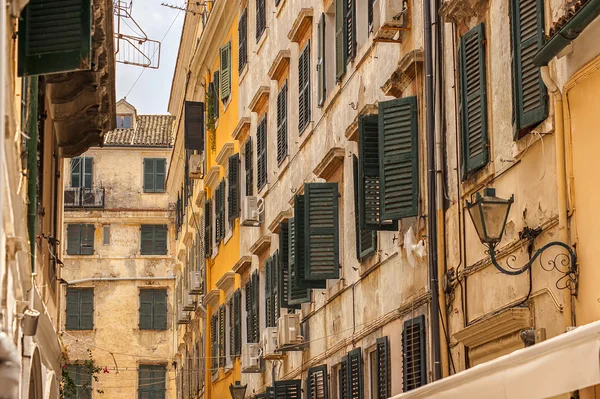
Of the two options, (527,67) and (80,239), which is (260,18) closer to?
(527,67)

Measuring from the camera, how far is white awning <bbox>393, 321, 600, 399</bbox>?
8.26 metres

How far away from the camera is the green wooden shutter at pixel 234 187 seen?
28906 millimetres

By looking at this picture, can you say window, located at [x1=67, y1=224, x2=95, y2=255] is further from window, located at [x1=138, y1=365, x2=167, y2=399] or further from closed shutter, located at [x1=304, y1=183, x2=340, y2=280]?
closed shutter, located at [x1=304, y1=183, x2=340, y2=280]

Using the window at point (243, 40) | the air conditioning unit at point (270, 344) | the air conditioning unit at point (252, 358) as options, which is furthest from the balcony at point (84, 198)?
the air conditioning unit at point (270, 344)

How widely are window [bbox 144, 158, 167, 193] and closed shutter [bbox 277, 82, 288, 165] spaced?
1060 inches

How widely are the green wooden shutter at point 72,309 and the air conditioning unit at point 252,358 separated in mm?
23957

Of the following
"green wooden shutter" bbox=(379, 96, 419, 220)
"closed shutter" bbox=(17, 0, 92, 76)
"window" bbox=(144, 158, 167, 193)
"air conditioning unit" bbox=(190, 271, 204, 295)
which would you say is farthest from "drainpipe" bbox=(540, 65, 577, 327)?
"window" bbox=(144, 158, 167, 193)

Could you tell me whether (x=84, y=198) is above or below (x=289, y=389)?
above

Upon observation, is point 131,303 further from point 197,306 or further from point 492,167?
point 492,167

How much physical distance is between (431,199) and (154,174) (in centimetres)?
3754

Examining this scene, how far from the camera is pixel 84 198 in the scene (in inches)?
1969

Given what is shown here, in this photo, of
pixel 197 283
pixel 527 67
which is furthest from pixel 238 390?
pixel 527 67

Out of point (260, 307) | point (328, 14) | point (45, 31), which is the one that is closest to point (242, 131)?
point (260, 307)

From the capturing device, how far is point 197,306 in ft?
119
